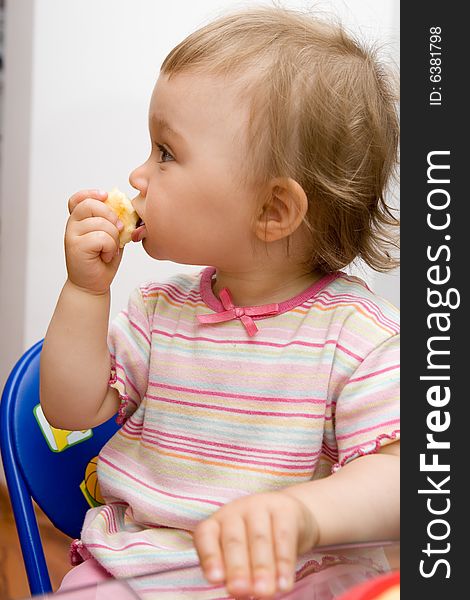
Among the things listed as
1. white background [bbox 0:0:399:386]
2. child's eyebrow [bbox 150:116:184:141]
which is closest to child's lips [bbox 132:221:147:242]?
child's eyebrow [bbox 150:116:184:141]

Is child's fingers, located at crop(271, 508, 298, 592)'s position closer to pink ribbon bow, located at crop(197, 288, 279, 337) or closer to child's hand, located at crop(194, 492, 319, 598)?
child's hand, located at crop(194, 492, 319, 598)

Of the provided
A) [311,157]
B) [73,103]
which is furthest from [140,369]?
[73,103]

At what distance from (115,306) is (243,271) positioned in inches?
45.7

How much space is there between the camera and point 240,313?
2.91 feet

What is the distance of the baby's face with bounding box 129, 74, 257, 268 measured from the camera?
0.80 meters

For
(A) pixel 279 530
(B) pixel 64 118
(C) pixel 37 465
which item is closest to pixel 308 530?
(A) pixel 279 530

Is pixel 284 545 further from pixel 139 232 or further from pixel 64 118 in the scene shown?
pixel 64 118

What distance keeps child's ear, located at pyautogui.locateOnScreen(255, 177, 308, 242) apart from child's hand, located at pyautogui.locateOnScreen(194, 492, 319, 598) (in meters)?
0.40

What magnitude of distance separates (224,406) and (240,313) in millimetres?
100

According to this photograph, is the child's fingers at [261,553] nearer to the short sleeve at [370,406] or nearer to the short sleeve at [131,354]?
the short sleeve at [370,406]

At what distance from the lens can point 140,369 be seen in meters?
0.94

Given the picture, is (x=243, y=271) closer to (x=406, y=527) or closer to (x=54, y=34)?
(x=406, y=527)

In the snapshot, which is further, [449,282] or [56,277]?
[56,277]

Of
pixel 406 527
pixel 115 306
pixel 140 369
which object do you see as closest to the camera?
pixel 406 527
